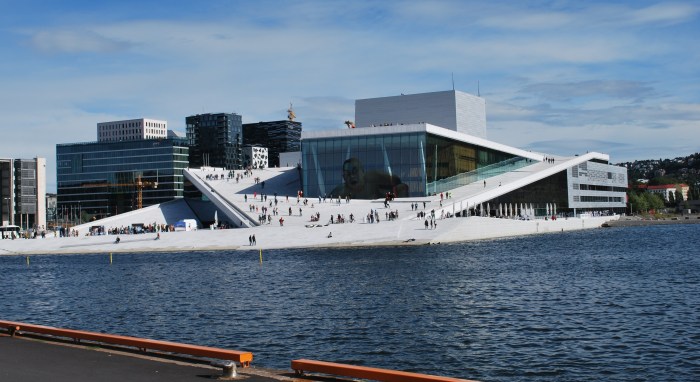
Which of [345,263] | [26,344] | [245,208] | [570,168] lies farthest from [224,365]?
[570,168]

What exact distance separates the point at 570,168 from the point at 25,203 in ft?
306

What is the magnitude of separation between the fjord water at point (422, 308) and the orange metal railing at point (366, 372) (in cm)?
420

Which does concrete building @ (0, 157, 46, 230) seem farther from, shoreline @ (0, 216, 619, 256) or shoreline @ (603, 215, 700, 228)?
shoreline @ (603, 215, 700, 228)

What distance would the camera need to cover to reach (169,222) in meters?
94.6

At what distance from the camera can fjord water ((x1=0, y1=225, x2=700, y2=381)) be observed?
19.4m

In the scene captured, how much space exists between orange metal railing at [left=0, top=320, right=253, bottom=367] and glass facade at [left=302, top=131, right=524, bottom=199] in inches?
2542

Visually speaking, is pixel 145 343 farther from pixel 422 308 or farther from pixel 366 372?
pixel 422 308

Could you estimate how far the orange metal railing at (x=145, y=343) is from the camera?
15.4 metres

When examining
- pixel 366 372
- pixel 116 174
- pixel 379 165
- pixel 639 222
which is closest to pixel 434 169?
pixel 379 165

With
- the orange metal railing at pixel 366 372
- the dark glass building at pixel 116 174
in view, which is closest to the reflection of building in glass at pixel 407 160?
the orange metal railing at pixel 366 372

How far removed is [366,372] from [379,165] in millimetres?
70780

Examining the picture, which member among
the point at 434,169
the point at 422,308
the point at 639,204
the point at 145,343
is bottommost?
the point at 422,308

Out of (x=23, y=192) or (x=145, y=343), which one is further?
(x=23, y=192)

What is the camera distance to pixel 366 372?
45.5ft
